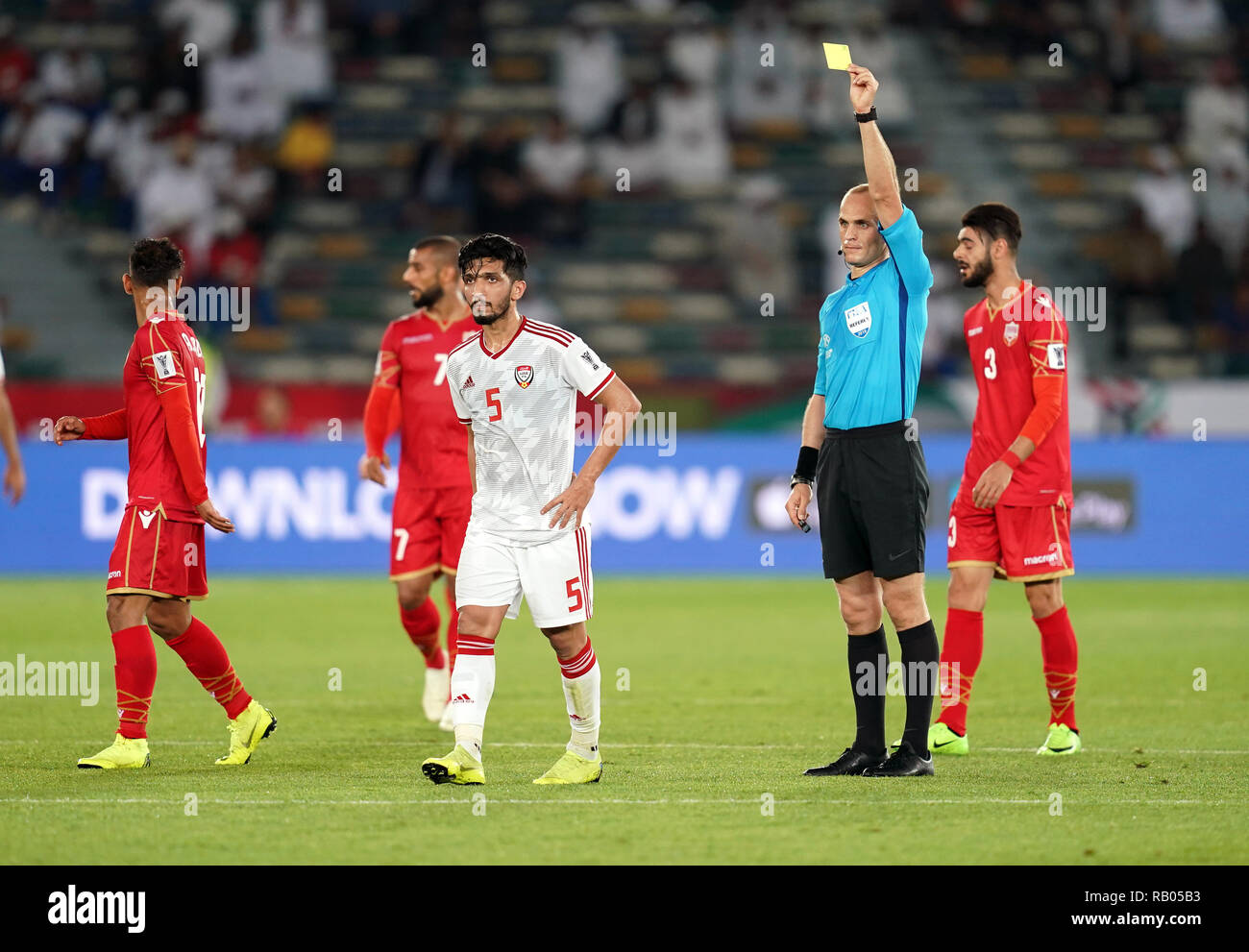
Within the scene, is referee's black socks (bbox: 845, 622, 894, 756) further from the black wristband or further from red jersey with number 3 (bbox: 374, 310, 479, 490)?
red jersey with number 3 (bbox: 374, 310, 479, 490)

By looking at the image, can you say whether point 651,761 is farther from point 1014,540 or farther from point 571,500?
→ point 1014,540

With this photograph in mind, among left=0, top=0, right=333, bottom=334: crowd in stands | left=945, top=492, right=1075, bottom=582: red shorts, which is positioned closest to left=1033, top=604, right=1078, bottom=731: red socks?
left=945, top=492, right=1075, bottom=582: red shorts

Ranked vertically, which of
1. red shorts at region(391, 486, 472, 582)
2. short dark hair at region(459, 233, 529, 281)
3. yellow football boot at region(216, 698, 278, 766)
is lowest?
yellow football boot at region(216, 698, 278, 766)

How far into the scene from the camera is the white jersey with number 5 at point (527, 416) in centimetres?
689

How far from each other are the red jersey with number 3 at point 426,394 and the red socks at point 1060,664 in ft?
10.2

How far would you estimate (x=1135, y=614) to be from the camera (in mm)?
14398

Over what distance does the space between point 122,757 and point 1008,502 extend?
159 inches

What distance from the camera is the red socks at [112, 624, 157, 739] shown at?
7508mm

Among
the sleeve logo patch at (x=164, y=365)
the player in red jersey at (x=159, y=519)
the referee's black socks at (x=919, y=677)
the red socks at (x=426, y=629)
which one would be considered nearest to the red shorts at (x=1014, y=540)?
the referee's black socks at (x=919, y=677)

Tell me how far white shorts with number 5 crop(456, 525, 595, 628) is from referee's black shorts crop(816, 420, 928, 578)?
3.37 ft

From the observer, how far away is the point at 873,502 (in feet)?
23.6

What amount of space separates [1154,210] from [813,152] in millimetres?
4638

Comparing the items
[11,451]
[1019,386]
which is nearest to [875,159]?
[1019,386]

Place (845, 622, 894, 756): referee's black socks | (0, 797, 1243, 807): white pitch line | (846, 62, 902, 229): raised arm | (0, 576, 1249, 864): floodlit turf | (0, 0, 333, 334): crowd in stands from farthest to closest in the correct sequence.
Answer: (0, 0, 333, 334): crowd in stands
(845, 622, 894, 756): referee's black socks
(846, 62, 902, 229): raised arm
(0, 797, 1243, 807): white pitch line
(0, 576, 1249, 864): floodlit turf
